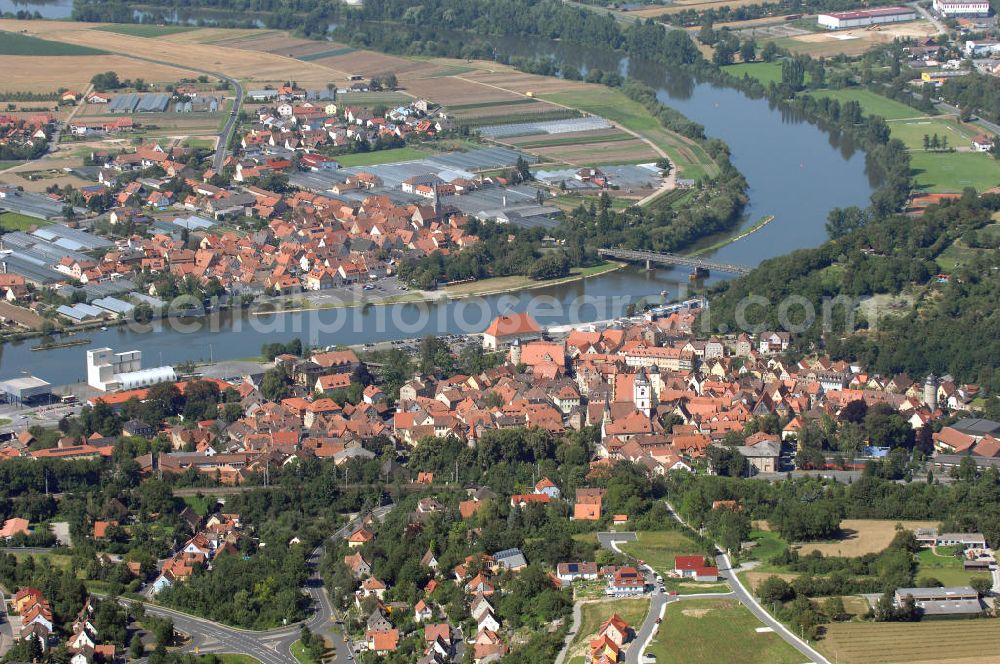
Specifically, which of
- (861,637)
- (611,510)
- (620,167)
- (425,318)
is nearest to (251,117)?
(620,167)

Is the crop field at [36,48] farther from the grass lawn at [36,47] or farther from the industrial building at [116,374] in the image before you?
the industrial building at [116,374]

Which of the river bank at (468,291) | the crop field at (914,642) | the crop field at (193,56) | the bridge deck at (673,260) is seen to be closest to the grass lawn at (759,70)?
the crop field at (193,56)

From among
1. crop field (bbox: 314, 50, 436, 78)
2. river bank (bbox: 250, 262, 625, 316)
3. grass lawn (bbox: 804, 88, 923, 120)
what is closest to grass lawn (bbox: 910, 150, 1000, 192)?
grass lawn (bbox: 804, 88, 923, 120)

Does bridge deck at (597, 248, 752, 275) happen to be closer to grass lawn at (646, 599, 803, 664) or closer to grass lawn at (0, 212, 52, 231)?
grass lawn at (0, 212, 52, 231)

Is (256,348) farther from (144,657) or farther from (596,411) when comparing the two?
(144,657)

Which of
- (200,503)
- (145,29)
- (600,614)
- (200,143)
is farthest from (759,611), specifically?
(145,29)
